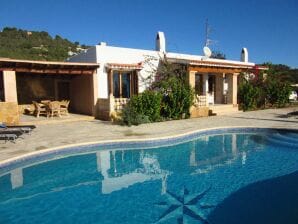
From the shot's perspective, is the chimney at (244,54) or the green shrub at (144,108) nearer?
the green shrub at (144,108)

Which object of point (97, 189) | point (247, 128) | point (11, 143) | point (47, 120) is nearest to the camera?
point (97, 189)

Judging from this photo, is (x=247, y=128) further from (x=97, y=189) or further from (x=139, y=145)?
(x=97, y=189)

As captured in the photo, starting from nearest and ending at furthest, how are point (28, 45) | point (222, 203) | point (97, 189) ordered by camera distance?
point (222, 203), point (97, 189), point (28, 45)

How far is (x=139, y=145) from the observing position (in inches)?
428

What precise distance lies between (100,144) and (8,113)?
716cm

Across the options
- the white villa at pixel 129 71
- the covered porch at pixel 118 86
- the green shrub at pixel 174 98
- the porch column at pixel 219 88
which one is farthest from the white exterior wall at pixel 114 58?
the porch column at pixel 219 88

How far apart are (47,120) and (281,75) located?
21.8 meters

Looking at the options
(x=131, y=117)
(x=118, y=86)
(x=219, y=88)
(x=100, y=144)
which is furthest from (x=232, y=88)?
(x=100, y=144)

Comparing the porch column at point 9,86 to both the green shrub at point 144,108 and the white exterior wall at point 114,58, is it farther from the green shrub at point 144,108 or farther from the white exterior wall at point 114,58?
the green shrub at point 144,108

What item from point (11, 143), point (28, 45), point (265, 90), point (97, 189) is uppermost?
point (28, 45)

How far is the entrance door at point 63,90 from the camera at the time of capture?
72.0 feet

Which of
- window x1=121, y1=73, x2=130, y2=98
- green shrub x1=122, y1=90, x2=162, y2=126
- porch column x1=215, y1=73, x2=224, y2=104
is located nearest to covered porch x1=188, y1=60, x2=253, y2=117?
porch column x1=215, y1=73, x2=224, y2=104

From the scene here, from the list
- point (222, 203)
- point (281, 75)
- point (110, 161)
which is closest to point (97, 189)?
point (110, 161)

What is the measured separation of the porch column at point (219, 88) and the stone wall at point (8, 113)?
55.7 ft
